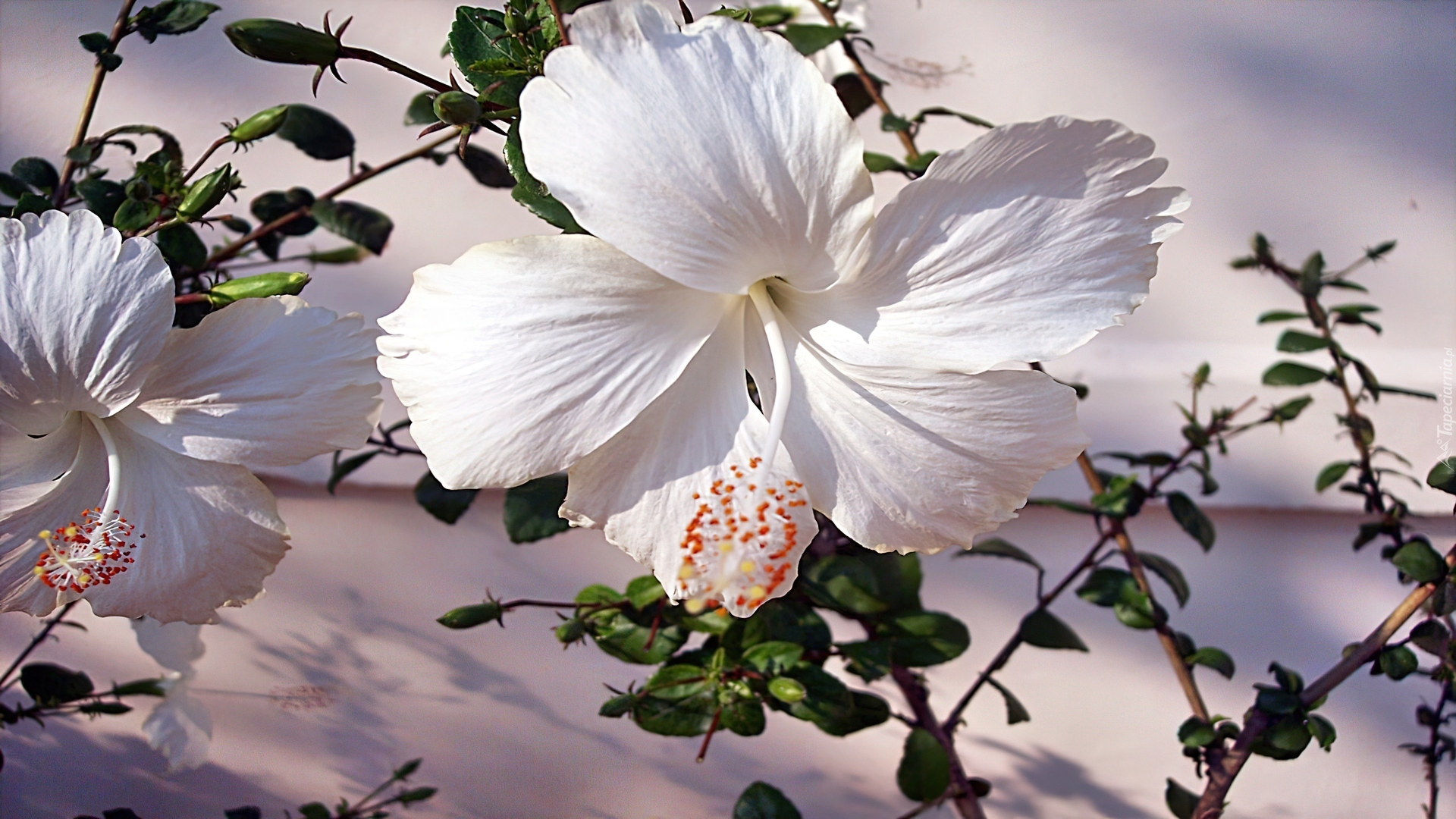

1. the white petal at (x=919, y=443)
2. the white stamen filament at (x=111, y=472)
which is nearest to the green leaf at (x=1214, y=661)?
the white petal at (x=919, y=443)

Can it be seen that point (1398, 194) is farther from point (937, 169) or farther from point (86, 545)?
point (86, 545)

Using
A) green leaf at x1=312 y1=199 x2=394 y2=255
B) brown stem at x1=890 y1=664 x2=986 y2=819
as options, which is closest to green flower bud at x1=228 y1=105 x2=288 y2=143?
green leaf at x1=312 y1=199 x2=394 y2=255

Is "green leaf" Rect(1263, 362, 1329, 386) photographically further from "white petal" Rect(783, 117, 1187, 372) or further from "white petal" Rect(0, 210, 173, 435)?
"white petal" Rect(0, 210, 173, 435)

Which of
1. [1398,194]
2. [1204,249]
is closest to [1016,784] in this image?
[1204,249]

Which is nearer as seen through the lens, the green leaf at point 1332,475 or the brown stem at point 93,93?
the brown stem at point 93,93

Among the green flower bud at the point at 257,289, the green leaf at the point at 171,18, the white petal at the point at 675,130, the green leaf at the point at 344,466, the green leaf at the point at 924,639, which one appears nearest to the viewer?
the white petal at the point at 675,130

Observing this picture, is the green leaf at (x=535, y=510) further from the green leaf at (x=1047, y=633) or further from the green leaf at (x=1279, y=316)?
the green leaf at (x=1279, y=316)

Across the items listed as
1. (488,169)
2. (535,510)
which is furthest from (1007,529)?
(488,169)

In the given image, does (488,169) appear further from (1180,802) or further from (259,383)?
(1180,802)
